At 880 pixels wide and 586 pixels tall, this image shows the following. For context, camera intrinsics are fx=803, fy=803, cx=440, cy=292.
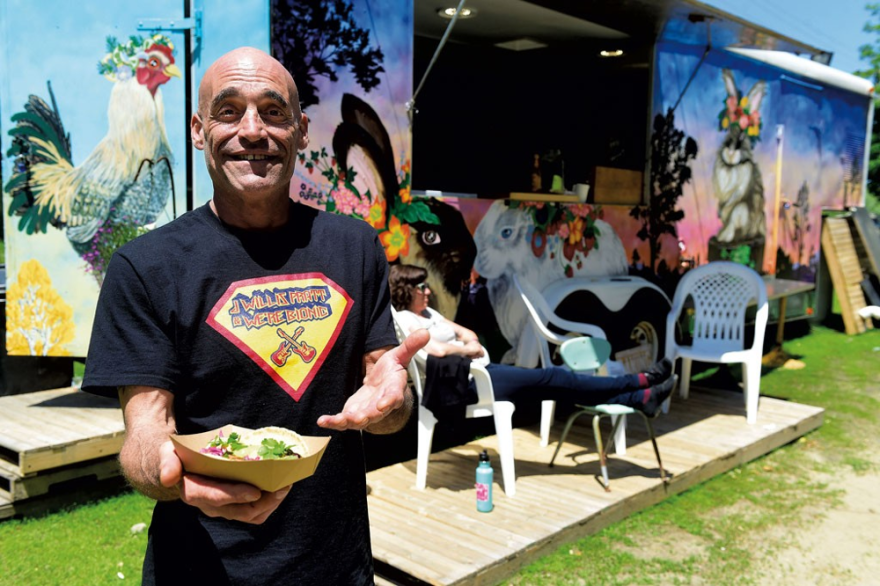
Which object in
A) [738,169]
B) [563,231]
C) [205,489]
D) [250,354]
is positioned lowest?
[205,489]

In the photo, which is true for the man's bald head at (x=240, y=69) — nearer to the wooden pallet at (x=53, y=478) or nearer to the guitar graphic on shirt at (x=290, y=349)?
the guitar graphic on shirt at (x=290, y=349)

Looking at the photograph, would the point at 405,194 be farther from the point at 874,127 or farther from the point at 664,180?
the point at 874,127

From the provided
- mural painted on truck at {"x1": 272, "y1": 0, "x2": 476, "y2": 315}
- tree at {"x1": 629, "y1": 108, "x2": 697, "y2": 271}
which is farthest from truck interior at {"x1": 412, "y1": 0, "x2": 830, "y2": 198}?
mural painted on truck at {"x1": 272, "y1": 0, "x2": 476, "y2": 315}

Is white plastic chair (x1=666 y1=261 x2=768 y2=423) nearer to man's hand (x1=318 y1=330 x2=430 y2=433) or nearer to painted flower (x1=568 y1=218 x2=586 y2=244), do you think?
painted flower (x1=568 y1=218 x2=586 y2=244)

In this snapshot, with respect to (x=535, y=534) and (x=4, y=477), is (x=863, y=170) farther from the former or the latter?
(x=4, y=477)

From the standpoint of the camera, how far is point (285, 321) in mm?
1625

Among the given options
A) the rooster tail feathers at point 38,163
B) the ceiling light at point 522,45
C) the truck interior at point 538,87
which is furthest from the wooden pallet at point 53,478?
the ceiling light at point 522,45

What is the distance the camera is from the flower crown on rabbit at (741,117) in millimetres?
Result: 8664

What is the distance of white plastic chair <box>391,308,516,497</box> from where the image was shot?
456 cm

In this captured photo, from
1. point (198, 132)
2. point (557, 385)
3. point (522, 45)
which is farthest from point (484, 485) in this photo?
point (522, 45)

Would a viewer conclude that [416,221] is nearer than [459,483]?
No

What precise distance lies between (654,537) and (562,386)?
3.20 ft

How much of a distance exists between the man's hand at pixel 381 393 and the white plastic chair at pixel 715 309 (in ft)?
17.7

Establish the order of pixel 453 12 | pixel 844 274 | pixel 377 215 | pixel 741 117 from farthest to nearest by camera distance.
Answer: pixel 844 274
pixel 741 117
pixel 453 12
pixel 377 215
